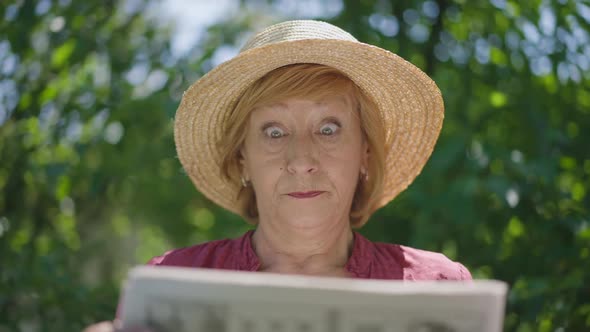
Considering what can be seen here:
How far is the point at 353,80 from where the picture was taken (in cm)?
183

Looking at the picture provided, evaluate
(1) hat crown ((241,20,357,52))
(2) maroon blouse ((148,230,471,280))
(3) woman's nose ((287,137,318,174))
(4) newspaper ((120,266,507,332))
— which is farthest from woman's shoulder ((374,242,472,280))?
(4) newspaper ((120,266,507,332))

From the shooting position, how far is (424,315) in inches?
34.6

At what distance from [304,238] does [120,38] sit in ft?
5.26

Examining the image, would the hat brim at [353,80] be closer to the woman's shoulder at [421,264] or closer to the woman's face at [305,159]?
the woman's face at [305,159]

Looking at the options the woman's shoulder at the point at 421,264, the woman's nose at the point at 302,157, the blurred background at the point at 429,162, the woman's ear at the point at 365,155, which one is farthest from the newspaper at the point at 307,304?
the blurred background at the point at 429,162

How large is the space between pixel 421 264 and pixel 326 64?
0.54 m

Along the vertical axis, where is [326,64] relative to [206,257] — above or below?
above

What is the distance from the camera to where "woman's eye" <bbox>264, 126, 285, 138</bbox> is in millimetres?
1768

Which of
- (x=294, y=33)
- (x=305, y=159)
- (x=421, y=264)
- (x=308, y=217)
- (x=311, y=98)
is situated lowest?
(x=421, y=264)

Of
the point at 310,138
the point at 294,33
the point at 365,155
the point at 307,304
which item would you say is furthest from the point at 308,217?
the point at 307,304

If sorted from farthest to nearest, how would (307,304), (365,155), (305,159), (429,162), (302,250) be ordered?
1. (429,162)
2. (365,155)
3. (302,250)
4. (305,159)
5. (307,304)

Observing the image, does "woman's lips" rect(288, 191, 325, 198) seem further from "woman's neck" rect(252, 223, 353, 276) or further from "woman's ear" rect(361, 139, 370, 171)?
"woman's ear" rect(361, 139, 370, 171)

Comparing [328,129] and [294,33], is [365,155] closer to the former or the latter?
[328,129]

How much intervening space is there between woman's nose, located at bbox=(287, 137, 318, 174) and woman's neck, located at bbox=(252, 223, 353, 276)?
15 cm
